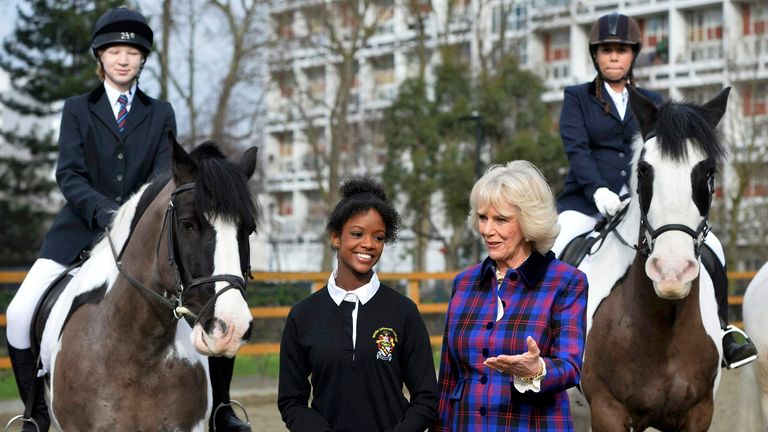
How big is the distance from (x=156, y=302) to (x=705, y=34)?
159ft

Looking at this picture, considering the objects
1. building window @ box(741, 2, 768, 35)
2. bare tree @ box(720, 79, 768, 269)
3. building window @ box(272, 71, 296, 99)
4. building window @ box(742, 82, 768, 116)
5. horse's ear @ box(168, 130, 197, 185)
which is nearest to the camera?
horse's ear @ box(168, 130, 197, 185)

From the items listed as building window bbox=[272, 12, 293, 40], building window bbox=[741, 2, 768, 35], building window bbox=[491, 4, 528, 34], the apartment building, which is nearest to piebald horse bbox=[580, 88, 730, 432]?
the apartment building

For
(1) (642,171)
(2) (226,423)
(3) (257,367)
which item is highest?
(1) (642,171)

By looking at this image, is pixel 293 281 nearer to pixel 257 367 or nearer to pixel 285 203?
pixel 257 367

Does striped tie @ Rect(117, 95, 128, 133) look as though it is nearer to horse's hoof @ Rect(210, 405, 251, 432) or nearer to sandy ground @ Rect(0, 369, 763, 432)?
horse's hoof @ Rect(210, 405, 251, 432)

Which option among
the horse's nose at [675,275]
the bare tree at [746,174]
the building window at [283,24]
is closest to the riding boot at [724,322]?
the horse's nose at [675,275]

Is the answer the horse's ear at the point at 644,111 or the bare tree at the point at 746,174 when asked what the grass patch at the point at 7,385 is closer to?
the horse's ear at the point at 644,111

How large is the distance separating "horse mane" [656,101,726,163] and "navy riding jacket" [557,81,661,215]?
130 centimetres

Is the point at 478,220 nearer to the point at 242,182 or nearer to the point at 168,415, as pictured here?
the point at 242,182

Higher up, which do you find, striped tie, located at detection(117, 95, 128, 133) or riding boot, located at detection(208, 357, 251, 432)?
striped tie, located at detection(117, 95, 128, 133)

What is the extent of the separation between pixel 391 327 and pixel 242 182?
1114 millimetres

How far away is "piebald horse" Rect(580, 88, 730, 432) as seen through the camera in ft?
17.2

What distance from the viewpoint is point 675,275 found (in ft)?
16.5

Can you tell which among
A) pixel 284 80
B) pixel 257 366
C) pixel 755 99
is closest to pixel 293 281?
pixel 257 366
